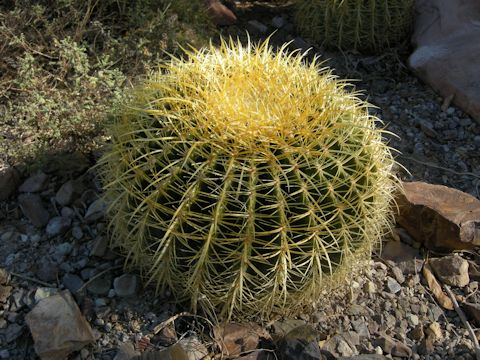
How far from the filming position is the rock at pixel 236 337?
220 cm

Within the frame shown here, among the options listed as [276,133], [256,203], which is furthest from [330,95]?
[256,203]

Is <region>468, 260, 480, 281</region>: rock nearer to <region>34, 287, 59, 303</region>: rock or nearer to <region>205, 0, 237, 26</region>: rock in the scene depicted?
<region>34, 287, 59, 303</region>: rock

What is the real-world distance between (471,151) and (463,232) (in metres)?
1.04

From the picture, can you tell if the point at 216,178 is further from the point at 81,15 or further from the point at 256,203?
the point at 81,15

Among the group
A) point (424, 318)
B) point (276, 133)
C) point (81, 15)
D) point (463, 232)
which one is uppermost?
point (276, 133)

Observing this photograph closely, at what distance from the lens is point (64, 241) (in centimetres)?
260

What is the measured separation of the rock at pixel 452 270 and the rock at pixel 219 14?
2.45 m

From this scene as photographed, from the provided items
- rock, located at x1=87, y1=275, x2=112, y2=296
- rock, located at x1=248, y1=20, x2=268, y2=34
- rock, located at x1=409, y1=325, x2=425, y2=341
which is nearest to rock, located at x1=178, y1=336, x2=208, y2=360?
rock, located at x1=87, y1=275, x2=112, y2=296

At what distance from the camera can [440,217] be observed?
270 cm

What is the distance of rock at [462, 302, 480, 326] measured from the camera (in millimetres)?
2516

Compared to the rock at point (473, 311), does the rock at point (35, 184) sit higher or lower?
higher

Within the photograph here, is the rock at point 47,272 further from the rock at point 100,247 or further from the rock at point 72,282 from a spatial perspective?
the rock at point 100,247

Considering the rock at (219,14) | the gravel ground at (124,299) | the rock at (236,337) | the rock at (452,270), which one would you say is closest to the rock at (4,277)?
the gravel ground at (124,299)

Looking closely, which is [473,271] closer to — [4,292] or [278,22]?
[4,292]
